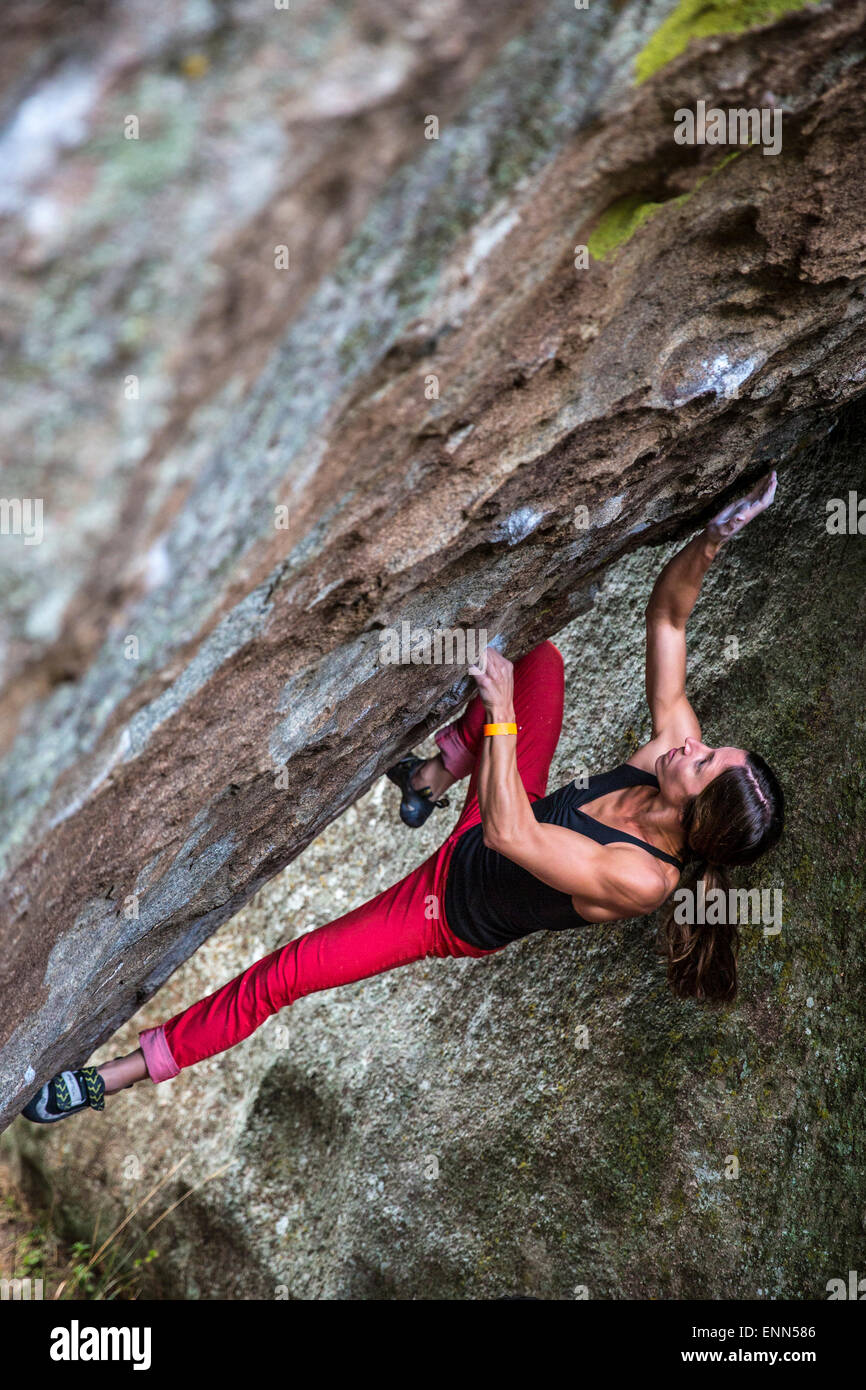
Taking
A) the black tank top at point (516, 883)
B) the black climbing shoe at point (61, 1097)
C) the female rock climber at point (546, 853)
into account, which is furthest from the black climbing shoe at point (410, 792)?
the black climbing shoe at point (61, 1097)

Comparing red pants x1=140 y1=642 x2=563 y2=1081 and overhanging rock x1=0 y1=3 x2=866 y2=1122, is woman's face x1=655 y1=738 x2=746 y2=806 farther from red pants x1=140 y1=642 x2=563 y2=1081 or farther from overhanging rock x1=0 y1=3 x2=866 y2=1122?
overhanging rock x1=0 y1=3 x2=866 y2=1122

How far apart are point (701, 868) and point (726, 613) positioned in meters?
1.07

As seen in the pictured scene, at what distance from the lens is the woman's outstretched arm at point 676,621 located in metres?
3.29

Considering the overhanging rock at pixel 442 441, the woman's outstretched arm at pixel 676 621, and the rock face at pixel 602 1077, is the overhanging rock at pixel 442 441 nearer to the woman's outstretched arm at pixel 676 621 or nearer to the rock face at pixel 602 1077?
the woman's outstretched arm at pixel 676 621

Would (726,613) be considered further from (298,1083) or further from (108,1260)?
(108,1260)

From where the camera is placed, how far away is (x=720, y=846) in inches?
117

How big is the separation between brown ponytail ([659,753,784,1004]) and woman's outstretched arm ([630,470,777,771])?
0.37 meters

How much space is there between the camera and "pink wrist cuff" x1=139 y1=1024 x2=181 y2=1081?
3.44 metres

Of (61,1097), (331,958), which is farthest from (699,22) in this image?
A: (61,1097)

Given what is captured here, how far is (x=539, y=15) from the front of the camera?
1.60m

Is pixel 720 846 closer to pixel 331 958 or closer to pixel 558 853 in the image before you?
pixel 558 853

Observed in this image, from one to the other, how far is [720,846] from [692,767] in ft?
0.82

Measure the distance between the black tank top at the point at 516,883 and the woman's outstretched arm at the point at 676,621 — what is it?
205 mm
